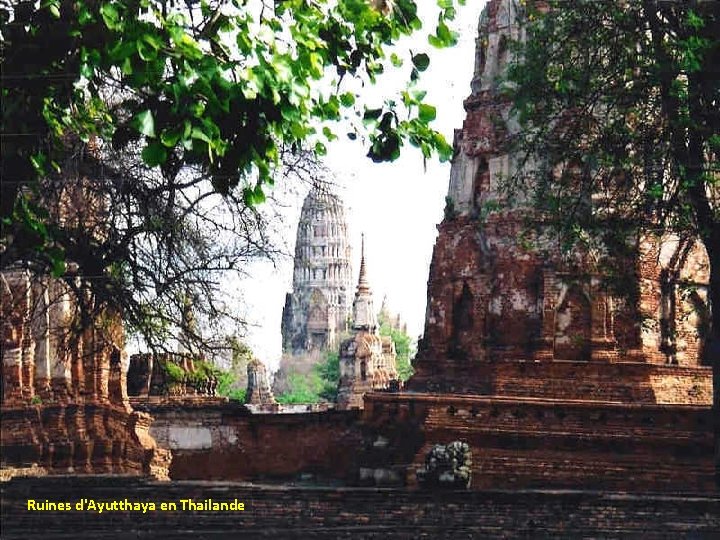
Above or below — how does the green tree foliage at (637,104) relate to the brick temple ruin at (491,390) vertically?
above

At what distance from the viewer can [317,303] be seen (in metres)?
93.0

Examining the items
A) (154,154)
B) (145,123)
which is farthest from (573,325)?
(145,123)

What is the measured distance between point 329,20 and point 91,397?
11636 millimetres

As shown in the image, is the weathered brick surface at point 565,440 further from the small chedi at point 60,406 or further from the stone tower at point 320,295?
the stone tower at point 320,295

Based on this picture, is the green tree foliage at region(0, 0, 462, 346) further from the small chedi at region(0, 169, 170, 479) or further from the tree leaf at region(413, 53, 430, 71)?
the small chedi at region(0, 169, 170, 479)

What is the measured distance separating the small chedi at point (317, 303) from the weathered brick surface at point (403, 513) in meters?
71.5

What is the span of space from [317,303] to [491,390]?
6909 centimetres

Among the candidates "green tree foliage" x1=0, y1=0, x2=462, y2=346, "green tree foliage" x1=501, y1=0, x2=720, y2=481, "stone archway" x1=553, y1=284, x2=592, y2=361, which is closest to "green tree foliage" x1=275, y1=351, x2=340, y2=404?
"stone archway" x1=553, y1=284, x2=592, y2=361

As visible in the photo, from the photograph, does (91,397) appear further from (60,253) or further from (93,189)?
(60,253)

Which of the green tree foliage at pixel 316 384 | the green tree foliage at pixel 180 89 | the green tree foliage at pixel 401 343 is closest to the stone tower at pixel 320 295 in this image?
the green tree foliage at pixel 316 384

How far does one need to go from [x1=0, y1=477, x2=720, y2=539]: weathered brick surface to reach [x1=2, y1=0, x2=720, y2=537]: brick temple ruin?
3433 millimetres

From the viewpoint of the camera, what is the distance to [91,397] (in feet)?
72.6

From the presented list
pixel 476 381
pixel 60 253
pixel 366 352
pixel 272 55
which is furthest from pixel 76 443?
pixel 366 352

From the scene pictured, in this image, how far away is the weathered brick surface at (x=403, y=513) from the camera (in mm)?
15430
